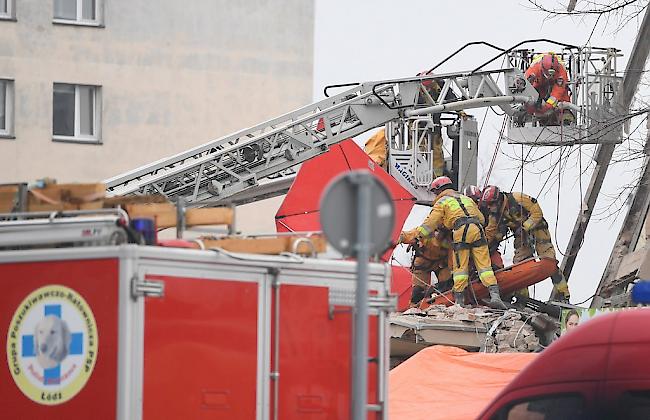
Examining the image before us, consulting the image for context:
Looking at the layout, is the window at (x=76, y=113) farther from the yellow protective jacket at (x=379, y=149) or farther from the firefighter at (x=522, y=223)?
the firefighter at (x=522, y=223)

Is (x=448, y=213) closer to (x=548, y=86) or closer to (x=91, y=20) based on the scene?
(x=548, y=86)

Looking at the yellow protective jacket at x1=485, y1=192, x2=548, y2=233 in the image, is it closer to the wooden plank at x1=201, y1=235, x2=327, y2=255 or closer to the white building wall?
the wooden plank at x1=201, y1=235, x2=327, y2=255

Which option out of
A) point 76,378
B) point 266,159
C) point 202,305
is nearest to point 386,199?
point 202,305

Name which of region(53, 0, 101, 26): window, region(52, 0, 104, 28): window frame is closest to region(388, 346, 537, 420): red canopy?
region(52, 0, 104, 28): window frame

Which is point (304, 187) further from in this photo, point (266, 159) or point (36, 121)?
point (36, 121)

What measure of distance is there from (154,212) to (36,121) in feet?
76.2

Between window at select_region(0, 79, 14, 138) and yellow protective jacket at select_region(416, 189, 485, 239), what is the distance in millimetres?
13229

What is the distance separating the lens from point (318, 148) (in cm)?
2250

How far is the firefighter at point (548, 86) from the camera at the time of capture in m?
22.1

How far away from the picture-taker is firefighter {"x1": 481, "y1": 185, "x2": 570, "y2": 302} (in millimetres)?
20859

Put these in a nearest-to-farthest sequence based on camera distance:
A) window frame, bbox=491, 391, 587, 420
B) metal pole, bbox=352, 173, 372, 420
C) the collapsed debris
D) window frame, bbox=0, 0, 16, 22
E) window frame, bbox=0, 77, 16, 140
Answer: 1. metal pole, bbox=352, 173, 372, 420
2. window frame, bbox=491, 391, 587, 420
3. the collapsed debris
4. window frame, bbox=0, 0, 16, 22
5. window frame, bbox=0, 77, 16, 140

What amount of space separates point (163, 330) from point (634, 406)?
8.29ft

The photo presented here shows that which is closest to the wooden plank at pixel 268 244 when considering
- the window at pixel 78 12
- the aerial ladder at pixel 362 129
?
the aerial ladder at pixel 362 129

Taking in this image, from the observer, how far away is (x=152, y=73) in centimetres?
3259
